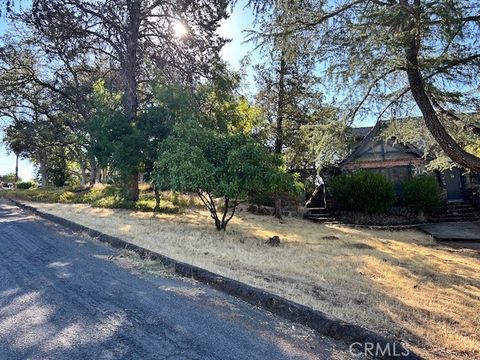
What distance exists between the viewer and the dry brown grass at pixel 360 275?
155 inches

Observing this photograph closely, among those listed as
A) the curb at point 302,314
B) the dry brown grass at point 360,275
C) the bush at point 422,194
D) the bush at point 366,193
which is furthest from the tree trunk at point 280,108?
the curb at point 302,314

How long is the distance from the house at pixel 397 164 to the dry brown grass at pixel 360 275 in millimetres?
9307

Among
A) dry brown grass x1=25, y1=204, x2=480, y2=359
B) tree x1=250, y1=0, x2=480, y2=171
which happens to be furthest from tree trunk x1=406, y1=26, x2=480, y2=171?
dry brown grass x1=25, y1=204, x2=480, y2=359

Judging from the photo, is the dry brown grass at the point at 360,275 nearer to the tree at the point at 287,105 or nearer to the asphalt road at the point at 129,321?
the asphalt road at the point at 129,321

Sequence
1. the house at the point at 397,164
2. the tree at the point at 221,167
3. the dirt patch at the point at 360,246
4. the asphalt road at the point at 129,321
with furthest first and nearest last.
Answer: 1. the house at the point at 397,164
2. the dirt patch at the point at 360,246
3. the tree at the point at 221,167
4. the asphalt road at the point at 129,321

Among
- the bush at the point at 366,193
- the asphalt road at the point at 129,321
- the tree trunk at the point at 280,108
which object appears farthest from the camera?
the bush at the point at 366,193

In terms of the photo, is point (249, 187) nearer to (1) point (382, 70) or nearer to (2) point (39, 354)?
(1) point (382, 70)

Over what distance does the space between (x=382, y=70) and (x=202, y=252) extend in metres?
5.45

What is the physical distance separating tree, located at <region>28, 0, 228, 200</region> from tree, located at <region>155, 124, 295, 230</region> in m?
4.72

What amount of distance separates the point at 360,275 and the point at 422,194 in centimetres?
1367

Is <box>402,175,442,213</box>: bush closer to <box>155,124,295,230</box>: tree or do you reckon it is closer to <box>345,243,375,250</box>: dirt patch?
<box>345,243,375,250</box>: dirt patch

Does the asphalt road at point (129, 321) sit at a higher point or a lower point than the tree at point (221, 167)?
lower

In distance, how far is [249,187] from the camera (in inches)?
372

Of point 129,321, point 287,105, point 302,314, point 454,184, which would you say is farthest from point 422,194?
point 129,321
